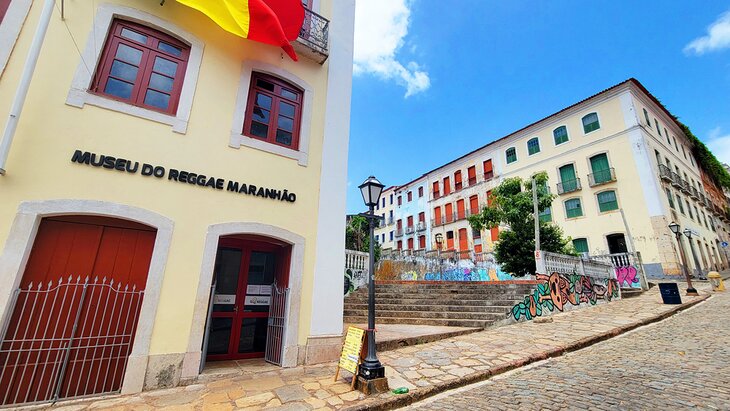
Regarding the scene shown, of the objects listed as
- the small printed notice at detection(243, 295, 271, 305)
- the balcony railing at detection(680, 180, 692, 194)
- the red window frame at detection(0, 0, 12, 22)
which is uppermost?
the balcony railing at detection(680, 180, 692, 194)

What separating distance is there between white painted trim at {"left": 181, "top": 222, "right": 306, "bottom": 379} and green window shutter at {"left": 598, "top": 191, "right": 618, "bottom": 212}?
877 inches

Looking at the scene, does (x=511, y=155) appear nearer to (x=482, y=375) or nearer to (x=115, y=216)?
(x=482, y=375)

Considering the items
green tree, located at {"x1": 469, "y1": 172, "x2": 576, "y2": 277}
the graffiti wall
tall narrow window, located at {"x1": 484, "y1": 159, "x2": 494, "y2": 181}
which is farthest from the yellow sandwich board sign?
tall narrow window, located at {"x1": 484, "y1": 159, "x2": 494, "y2": 181}

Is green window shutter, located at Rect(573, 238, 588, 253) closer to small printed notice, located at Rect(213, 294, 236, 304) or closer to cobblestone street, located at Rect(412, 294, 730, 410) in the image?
cobblestone street, located at Rect(412, 294, 730, 410)

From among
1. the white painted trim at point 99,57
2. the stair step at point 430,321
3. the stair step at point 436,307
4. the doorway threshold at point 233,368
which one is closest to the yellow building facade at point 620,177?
the stair step at point 436,307

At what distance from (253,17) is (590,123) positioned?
24166mm

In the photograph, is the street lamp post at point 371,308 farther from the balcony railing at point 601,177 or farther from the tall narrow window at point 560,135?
the tall narrow window at point 560,135

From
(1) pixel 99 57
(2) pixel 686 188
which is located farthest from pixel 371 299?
(2) pixel 686 188

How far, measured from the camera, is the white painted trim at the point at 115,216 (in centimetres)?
373

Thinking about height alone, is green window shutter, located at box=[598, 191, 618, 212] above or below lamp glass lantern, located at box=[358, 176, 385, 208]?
above

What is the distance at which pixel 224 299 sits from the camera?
552 cm

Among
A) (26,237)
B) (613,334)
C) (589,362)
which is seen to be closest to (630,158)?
(613,334)

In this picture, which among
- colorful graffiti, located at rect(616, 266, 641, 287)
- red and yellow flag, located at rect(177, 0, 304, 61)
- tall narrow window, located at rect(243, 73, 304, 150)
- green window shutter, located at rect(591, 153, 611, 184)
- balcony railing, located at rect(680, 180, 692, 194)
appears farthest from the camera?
balcony railing, located at rect(680, 180, 692, 194)

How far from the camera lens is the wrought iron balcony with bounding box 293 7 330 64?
21.1ft
